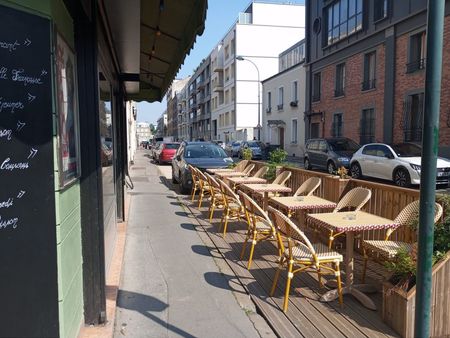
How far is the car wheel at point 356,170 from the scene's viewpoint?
674 inches

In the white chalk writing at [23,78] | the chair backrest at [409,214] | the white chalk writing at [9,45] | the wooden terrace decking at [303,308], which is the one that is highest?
the white chalk writing at [9,45]

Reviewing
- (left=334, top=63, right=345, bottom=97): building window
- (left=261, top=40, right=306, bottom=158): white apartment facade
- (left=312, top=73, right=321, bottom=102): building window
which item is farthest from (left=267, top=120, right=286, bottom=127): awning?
(left=334, top=63, right=345, bottom=97): building window

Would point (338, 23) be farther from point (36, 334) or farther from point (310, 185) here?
point (36, 334)

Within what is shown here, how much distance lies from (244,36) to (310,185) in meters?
48.6

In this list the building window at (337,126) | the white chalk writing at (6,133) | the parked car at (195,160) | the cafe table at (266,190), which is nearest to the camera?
the white chalk writing at (6,133)

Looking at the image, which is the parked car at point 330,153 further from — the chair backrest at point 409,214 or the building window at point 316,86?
the chair backrest at point 409,214

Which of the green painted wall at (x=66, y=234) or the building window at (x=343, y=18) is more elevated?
the building window at (x=343, y=18)

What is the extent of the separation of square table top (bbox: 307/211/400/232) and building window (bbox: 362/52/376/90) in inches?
832

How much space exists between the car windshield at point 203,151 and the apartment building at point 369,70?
31.7ft

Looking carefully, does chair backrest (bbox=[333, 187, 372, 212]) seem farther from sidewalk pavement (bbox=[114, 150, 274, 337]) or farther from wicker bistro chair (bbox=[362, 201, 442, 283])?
sidewalk pavement (bbox=[114, 150, 274, 337])

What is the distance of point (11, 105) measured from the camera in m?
2.28

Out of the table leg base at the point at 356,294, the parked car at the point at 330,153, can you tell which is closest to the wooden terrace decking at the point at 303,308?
the table leg base at the point at 356,294

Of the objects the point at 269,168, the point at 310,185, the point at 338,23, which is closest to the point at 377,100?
the point at 338,23

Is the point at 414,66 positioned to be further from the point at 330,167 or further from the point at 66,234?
the point at 66,234
